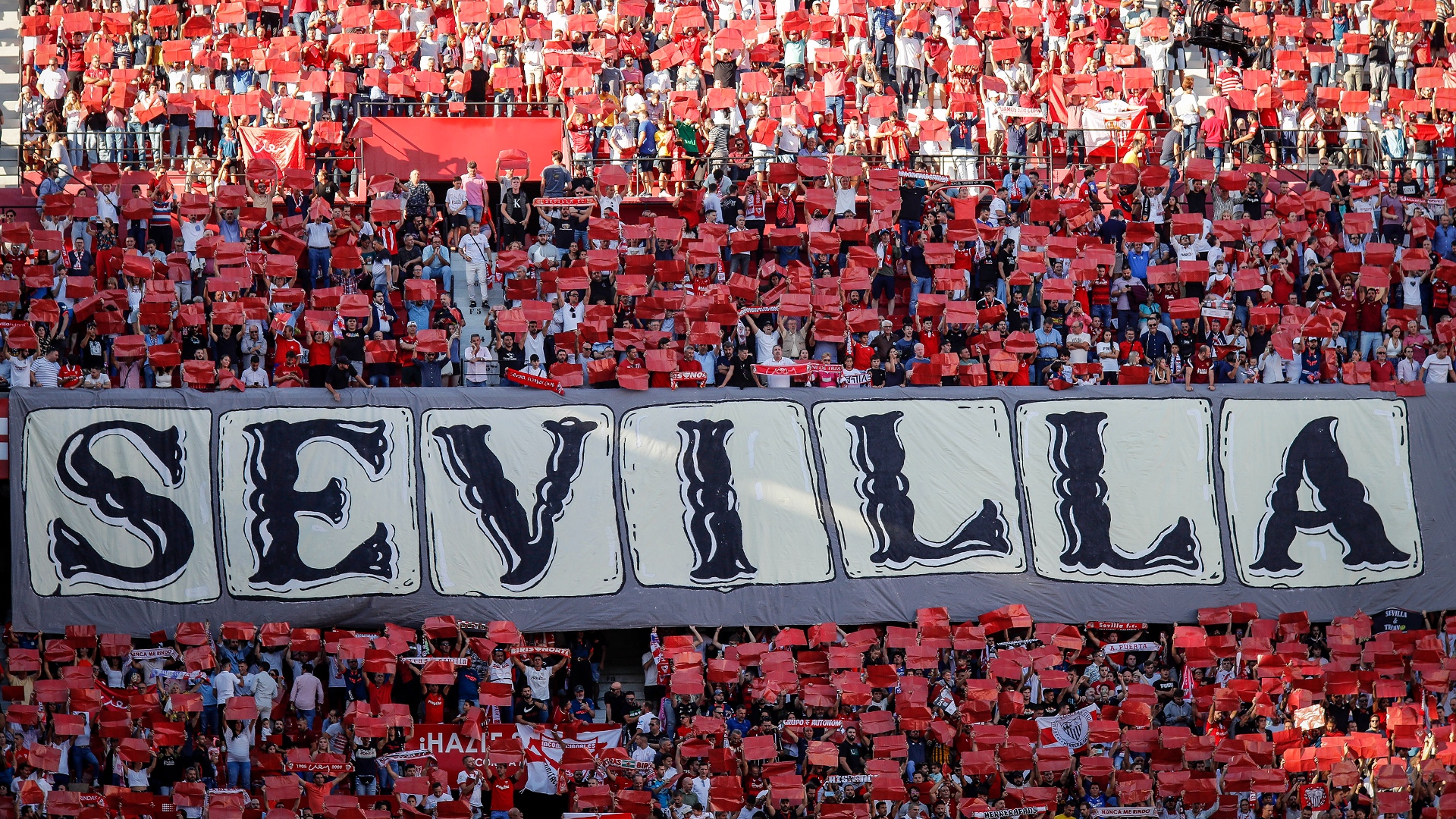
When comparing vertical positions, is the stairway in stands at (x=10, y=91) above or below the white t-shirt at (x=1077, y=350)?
above

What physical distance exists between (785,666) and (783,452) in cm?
243

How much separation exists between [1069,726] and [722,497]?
168 inches

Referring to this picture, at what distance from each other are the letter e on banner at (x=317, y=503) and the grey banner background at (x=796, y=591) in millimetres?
140

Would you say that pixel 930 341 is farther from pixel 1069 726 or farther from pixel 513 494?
pixel 513 494

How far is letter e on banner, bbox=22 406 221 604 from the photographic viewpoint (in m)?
19.2

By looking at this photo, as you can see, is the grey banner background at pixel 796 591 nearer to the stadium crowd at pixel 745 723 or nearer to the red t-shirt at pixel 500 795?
the stadium crowd at pixel 745 723

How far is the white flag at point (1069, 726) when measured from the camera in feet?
63.8

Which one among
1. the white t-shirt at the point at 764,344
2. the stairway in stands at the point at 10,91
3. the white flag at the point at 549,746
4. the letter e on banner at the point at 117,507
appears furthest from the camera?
the stairway in stands at the point at 10,91

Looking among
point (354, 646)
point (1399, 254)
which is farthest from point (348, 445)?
point (1399, 254)


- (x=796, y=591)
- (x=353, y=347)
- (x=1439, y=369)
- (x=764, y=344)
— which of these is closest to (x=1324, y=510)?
(x=1439, y=369)

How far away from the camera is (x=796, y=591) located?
20359 mm

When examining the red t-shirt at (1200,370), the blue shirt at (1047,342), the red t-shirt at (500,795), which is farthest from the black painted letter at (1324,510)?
the red t-shirt at (500,795)

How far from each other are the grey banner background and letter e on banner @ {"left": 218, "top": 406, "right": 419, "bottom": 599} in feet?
0.46

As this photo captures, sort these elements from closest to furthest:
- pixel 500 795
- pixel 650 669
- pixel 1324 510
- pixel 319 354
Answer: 1. pixel 500 795
2. pixel 650 669
3. pixel 319 354
4. pixel 1324 510
